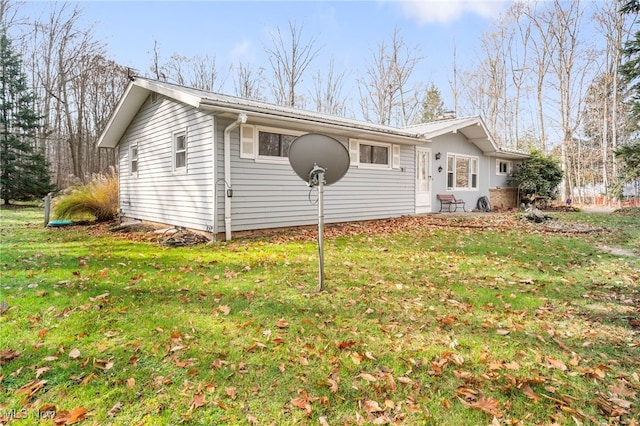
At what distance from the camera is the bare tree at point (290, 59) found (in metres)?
22.2

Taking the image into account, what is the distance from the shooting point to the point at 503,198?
668 inches

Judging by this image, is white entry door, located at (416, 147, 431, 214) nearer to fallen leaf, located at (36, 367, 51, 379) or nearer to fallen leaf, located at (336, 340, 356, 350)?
fallen leaf, located at (336, 340, 356, 350)

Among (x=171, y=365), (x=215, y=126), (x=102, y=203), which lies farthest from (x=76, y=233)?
(x=171, y=365)

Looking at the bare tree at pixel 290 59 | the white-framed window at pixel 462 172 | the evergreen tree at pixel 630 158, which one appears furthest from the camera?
the bare tree at pixel 290 59

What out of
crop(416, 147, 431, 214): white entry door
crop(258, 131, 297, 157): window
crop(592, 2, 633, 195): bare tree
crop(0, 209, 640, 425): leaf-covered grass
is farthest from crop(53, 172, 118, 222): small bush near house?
crop(592, 2, 633, 195): bare tree

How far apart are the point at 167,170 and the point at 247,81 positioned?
688 inches

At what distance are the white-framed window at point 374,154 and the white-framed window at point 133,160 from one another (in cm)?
711

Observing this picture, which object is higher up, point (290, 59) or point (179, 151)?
point (290, 59)

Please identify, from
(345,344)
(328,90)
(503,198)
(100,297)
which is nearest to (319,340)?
(345,344)

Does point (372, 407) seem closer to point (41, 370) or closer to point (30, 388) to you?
point (30, 388)

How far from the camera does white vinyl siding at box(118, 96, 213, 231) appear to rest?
771 cm

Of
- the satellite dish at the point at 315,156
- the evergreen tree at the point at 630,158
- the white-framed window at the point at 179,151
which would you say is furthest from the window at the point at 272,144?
the evergreen tree at the point at 630,158

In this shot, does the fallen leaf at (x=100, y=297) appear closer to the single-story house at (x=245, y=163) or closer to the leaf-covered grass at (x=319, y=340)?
the leaf-covered grass at (x=319, y=340)

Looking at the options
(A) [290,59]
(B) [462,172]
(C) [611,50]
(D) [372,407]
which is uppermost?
(A) [290,59]
